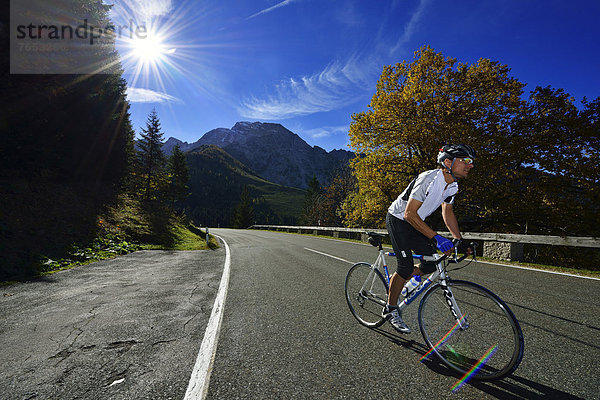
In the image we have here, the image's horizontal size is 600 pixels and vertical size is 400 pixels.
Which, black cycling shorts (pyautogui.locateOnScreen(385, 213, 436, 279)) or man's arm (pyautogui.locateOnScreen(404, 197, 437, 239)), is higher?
man's arm (pyautogui.locateOnScreen(404, 197, 437, 239))

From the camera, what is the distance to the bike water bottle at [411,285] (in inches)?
120

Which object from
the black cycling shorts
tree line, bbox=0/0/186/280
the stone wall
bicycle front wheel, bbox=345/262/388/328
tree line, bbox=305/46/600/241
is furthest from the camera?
tree line, bbox=305/46/600/241

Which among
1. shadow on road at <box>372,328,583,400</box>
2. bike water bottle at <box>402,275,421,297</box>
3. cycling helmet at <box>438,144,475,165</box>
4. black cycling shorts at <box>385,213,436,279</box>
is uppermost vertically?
cycling helmet at <box>438,144,475,165</box>

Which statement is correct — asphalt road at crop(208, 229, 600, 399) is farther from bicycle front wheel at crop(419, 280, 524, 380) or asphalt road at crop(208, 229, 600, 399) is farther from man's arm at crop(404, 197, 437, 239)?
man's arm at crop(404, 197, 437, 239)

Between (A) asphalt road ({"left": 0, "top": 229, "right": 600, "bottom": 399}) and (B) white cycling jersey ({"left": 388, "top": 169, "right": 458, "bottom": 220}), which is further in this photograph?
(B) white cycling jersey ({"left": 388, "top": 169, "right": 458, "bottom": 220})

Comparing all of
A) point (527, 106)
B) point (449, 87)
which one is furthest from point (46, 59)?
point (527, 106)

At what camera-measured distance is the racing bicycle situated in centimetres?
227

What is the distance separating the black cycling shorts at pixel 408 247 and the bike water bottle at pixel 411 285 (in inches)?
3.8

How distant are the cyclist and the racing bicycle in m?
0.12

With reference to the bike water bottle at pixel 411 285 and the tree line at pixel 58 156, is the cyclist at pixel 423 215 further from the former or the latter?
the tree line at pixel 58 156

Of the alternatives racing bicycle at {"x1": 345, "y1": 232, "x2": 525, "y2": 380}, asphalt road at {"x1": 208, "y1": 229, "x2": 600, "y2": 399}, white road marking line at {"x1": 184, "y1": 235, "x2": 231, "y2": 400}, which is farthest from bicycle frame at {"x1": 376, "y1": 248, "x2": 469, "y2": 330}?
white road marking line at {"x1": 184, "y1": 235, "x2": 231, "y2": 400}

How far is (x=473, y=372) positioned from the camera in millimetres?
2371

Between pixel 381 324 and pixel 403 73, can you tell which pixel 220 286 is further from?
pixel 403 73

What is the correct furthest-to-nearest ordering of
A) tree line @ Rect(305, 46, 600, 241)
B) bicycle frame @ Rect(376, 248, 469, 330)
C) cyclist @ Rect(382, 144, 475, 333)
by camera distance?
tree line @ Rect(305, 46, 600, 241), cyclist @ Rect(382, 144, 475, 333), bicycle frame @ Rect(376, 248, 469, 330)
